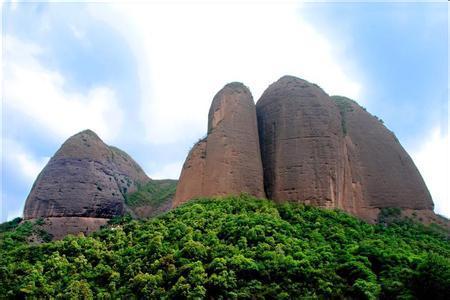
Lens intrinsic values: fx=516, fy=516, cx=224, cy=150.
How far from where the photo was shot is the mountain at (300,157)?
82.2 ft

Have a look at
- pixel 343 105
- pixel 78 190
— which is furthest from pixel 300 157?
pixel 78 190

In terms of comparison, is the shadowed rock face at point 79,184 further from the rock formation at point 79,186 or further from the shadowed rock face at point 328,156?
the shadowed rock face at point 328,156

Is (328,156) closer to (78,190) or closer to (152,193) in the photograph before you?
(78,190)

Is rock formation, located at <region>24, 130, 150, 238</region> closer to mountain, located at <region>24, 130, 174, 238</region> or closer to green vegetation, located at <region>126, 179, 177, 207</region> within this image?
mountain, located at <region>24, 130, 174, 238</region>

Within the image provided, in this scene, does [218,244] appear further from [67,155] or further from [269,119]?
[67,155]

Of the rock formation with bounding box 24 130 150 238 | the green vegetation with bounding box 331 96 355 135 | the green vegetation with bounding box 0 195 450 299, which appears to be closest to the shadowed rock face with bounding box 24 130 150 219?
the rock formation with bounding box 24 130 150 238

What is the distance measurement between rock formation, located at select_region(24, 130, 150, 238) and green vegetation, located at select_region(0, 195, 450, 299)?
797 centimetres

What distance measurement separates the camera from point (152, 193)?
39.2 meters

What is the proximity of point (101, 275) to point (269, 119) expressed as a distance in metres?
13.3

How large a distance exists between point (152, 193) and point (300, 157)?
55.1ft

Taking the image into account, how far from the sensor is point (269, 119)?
28.0 m

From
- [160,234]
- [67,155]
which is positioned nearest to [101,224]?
[67,155]

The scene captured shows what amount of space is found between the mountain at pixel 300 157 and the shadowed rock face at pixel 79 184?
6.44 metres

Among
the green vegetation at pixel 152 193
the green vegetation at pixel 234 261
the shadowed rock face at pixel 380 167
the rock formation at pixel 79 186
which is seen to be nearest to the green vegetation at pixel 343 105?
the shadowed rock face at pixel 380 167
